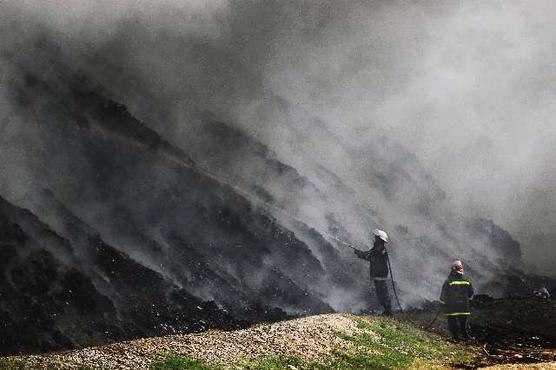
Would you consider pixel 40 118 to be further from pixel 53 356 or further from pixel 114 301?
pixel 53 356

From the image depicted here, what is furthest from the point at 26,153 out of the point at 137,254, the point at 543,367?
the point at 543,367

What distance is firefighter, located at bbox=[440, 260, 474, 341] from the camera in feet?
70.3

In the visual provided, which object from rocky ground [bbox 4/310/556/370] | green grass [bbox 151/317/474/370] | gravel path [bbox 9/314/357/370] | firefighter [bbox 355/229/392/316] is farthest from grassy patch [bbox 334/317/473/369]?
firefighter [bbox 355/229/392/316]

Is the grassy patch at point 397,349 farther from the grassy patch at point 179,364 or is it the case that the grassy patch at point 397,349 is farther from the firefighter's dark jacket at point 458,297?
the grassy patch at point 179,364

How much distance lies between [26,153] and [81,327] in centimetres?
1726

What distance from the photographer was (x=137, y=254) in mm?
38344

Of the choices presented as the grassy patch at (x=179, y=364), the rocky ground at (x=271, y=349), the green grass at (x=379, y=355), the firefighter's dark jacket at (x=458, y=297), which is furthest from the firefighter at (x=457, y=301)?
the grassy patch at (x=179, y=364)

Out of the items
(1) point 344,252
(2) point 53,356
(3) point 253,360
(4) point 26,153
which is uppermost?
(1) point 344,252

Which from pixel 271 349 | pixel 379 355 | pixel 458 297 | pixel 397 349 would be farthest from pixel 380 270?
pixel 271 349

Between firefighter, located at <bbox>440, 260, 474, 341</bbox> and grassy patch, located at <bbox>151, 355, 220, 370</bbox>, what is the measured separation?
11.9 metres

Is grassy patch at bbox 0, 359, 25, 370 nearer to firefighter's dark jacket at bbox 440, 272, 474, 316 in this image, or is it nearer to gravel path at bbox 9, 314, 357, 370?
gravel path at bbox 9, 314, 357, 370

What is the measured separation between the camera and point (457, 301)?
21.4 metres

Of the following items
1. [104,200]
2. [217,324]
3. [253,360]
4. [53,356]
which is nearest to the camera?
[53,356]

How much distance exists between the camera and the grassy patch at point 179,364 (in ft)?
43.7
